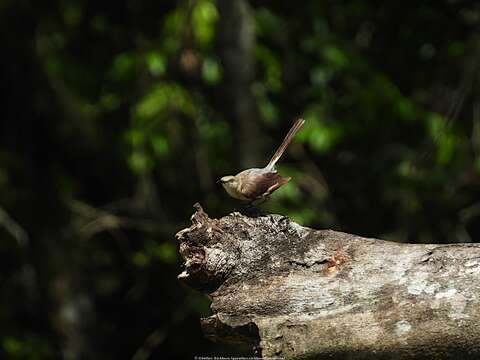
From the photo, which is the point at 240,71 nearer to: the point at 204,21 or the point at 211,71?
the point at 211,71

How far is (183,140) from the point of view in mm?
6344

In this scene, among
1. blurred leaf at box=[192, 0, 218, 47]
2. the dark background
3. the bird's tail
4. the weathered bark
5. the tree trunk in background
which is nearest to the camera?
the weathered bark

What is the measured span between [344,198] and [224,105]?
137 cm

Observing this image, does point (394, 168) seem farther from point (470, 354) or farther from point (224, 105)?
point (470, 354)

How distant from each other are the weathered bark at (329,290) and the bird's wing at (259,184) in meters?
0.79

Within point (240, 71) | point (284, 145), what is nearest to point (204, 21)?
point (240, 71)

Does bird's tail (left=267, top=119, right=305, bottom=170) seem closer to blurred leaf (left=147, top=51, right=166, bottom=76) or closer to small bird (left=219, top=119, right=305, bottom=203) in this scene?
small bird (left=219, top=119, right=305, bottom=203)

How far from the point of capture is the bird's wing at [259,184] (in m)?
3.48

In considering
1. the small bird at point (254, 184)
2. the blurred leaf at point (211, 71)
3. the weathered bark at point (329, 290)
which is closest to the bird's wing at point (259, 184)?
the small bird at point (254, 184)

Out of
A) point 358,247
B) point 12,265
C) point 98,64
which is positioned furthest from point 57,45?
point 358,247

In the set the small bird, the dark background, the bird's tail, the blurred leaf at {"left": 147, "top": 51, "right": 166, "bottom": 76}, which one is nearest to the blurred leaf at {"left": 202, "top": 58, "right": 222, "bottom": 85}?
the dark background

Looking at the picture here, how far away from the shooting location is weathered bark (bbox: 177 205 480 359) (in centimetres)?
231

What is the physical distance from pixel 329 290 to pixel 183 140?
3983mm

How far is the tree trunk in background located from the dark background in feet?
0.04
